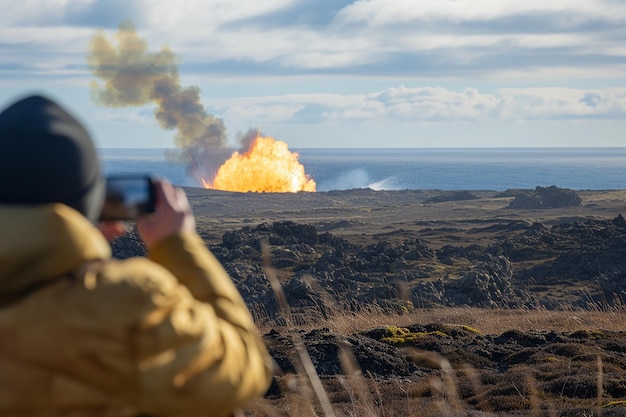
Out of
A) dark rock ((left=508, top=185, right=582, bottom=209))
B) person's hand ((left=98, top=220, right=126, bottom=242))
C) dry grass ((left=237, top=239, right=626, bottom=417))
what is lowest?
dark rock ((left=508, top=185, right=582, bottom=209))

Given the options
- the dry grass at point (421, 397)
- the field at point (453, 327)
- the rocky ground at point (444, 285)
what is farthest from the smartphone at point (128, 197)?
the dry grass at point (421, 397)

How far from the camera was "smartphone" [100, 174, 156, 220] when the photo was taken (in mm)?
2264

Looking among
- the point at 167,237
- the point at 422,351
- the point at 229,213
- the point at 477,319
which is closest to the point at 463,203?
the point at 229,213

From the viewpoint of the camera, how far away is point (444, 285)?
92.8 ft

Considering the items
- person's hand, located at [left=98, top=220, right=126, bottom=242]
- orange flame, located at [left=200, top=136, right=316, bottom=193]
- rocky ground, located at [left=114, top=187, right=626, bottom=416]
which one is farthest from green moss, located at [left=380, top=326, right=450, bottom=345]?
orange flame, located at [left=200, top=136, right=316, bottom=193]

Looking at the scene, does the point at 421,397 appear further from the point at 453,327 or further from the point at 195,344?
the point at 195,344

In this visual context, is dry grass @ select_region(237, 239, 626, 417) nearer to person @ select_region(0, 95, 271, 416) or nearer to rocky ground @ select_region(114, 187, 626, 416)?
rocky ground @ select_region(114, 187, 626, 416)

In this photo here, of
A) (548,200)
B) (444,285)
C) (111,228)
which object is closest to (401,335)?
(111,228)

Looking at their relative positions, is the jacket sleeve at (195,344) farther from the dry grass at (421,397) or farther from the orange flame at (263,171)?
the orange flame at (263,171)

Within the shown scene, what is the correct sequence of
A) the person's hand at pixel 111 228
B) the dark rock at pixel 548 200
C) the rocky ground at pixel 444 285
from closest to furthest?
the person's hand at pixel 111 228 → the rocky ground at pixel 444 285 → the dark rock at pixel 548 200

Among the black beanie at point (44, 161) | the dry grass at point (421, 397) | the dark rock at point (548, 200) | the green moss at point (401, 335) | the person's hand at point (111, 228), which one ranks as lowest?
the dark rock at point (548, 200)

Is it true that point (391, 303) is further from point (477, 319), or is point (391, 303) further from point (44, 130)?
point (44, 130)

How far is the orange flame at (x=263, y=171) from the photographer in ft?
286

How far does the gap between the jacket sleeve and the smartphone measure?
11 cm
